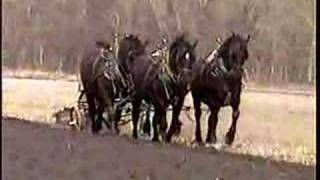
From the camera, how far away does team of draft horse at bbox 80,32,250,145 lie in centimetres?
862

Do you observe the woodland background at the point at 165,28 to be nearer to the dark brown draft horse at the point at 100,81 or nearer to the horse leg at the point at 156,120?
the horse leg at the point at 156,120

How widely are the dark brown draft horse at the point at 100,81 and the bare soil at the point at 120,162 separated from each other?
5.91 feet

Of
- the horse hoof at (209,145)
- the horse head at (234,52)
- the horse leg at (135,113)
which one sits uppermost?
the horse head at (234,52)

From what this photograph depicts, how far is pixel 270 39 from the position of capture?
9.49m

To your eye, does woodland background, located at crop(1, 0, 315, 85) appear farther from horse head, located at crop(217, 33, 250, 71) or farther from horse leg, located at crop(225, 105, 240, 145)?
horse head, located at crop(217, 33, 250, 71)

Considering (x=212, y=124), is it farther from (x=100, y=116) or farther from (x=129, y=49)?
(x=100, y=116)

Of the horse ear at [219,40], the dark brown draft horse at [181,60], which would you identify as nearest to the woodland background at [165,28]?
the horse ear at [219,40]

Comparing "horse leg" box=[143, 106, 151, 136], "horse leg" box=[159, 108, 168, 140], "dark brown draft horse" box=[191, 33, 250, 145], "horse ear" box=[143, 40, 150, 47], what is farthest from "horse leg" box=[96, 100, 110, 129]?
"dark brown draft horse" box=[191, 33, 250, 145]

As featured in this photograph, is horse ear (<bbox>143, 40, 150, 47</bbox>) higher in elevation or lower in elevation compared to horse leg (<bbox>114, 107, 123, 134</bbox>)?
higher

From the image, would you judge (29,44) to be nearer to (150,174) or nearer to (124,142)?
(124,142)

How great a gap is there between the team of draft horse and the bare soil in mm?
1044

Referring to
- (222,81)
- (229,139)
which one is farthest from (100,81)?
(229,139)

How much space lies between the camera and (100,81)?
9.91 meters

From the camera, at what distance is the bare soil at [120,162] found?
18.4 feet
